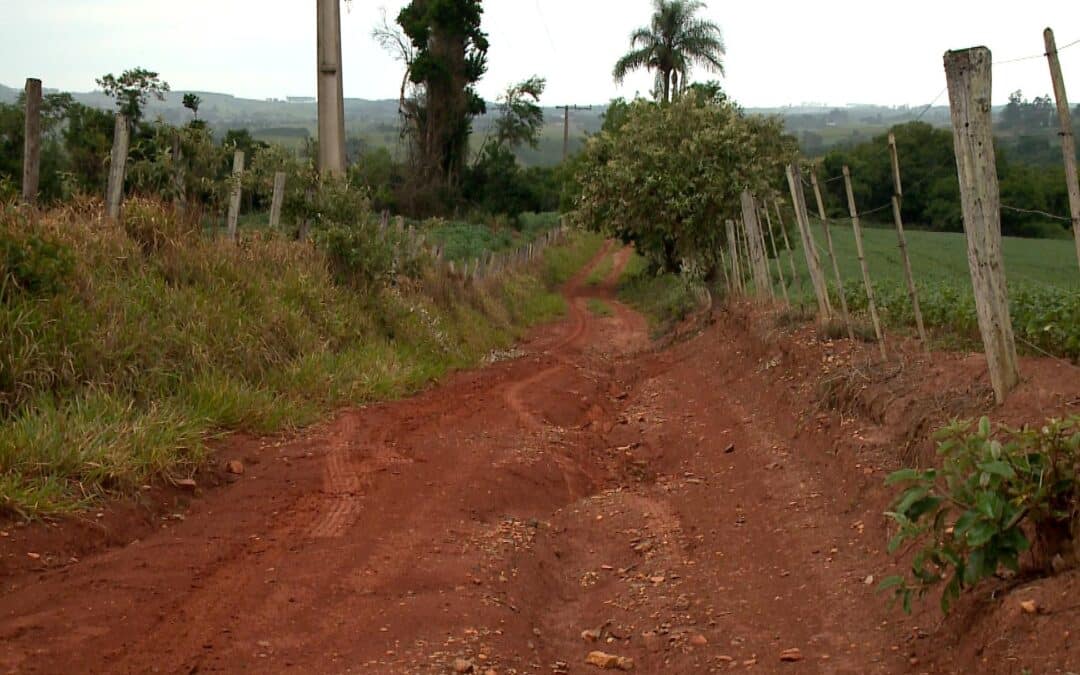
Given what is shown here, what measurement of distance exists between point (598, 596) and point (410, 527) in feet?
4.36

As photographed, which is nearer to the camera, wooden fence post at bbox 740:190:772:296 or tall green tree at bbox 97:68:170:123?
wooden fence post at bbox 740:190:772:296

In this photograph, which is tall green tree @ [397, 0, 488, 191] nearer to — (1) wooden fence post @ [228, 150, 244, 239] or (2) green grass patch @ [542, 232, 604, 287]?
(2) green grass patch @ [542, 232, 604, 287]

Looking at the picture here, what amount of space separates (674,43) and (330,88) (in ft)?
113

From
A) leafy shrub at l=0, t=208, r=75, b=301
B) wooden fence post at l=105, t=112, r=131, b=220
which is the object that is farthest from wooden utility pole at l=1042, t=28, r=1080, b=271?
wooden fence post at l=105, t=112, r=131, b=220

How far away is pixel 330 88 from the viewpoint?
55.4ft

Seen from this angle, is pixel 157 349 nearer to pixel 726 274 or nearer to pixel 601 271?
pixel 726 274

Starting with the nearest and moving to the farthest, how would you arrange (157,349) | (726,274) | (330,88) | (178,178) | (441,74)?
(157,349), (178,178), (330,88), (726,274), (441,74)

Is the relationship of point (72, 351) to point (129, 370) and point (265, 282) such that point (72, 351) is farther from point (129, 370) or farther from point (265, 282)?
Result: point (265, 282)

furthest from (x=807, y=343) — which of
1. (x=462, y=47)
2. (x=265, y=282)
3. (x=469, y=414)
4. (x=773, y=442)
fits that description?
(x=462, y=47)

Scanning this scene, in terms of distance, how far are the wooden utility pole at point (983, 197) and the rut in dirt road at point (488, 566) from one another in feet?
4.33

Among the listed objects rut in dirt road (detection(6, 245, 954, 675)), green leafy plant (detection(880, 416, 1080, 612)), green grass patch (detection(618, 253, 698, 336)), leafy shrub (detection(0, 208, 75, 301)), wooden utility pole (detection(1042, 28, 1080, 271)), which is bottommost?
rut in dirt road (detection(6, 245, 954, 675))

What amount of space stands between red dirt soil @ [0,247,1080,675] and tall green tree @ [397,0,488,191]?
42999 mm

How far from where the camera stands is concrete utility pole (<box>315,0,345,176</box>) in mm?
16750

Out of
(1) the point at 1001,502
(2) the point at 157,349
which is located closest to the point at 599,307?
(2) the point at 157,349
